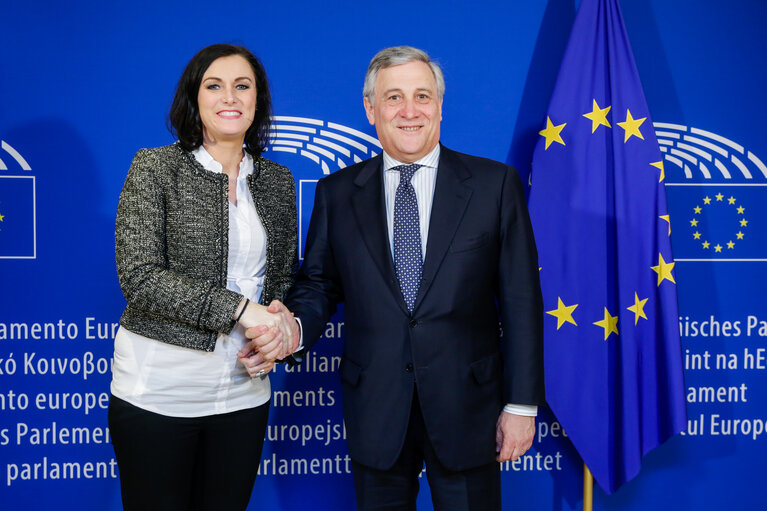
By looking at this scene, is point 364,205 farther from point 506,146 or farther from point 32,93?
point 32,93

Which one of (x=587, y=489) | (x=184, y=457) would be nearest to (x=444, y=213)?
(x=184, y=457)

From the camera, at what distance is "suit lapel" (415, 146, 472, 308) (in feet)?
5.31

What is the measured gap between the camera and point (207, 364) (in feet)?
5.51

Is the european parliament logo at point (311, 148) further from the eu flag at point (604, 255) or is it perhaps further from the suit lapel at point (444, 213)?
the suit lapel at point (444, 213)

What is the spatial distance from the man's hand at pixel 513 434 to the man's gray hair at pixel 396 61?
0.94 meters

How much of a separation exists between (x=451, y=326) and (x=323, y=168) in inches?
46.5

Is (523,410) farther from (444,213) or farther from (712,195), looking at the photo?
(712,195)

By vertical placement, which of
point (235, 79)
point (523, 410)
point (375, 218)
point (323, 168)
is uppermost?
point (235, 79)

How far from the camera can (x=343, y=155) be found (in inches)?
101

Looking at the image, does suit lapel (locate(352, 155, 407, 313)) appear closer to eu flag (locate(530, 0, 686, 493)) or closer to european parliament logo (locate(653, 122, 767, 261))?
Result: eu flag (locate(530, 0, 686, 493))

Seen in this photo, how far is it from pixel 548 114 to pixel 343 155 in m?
0.84

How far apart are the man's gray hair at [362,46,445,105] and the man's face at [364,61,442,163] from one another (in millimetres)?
15

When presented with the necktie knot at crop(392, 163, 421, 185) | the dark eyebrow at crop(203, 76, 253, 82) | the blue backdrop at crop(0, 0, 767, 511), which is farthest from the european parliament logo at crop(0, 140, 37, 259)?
the necktie knot at crop(392, 163, 421, 185)

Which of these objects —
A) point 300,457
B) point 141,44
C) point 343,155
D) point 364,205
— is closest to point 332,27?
point 343,155
